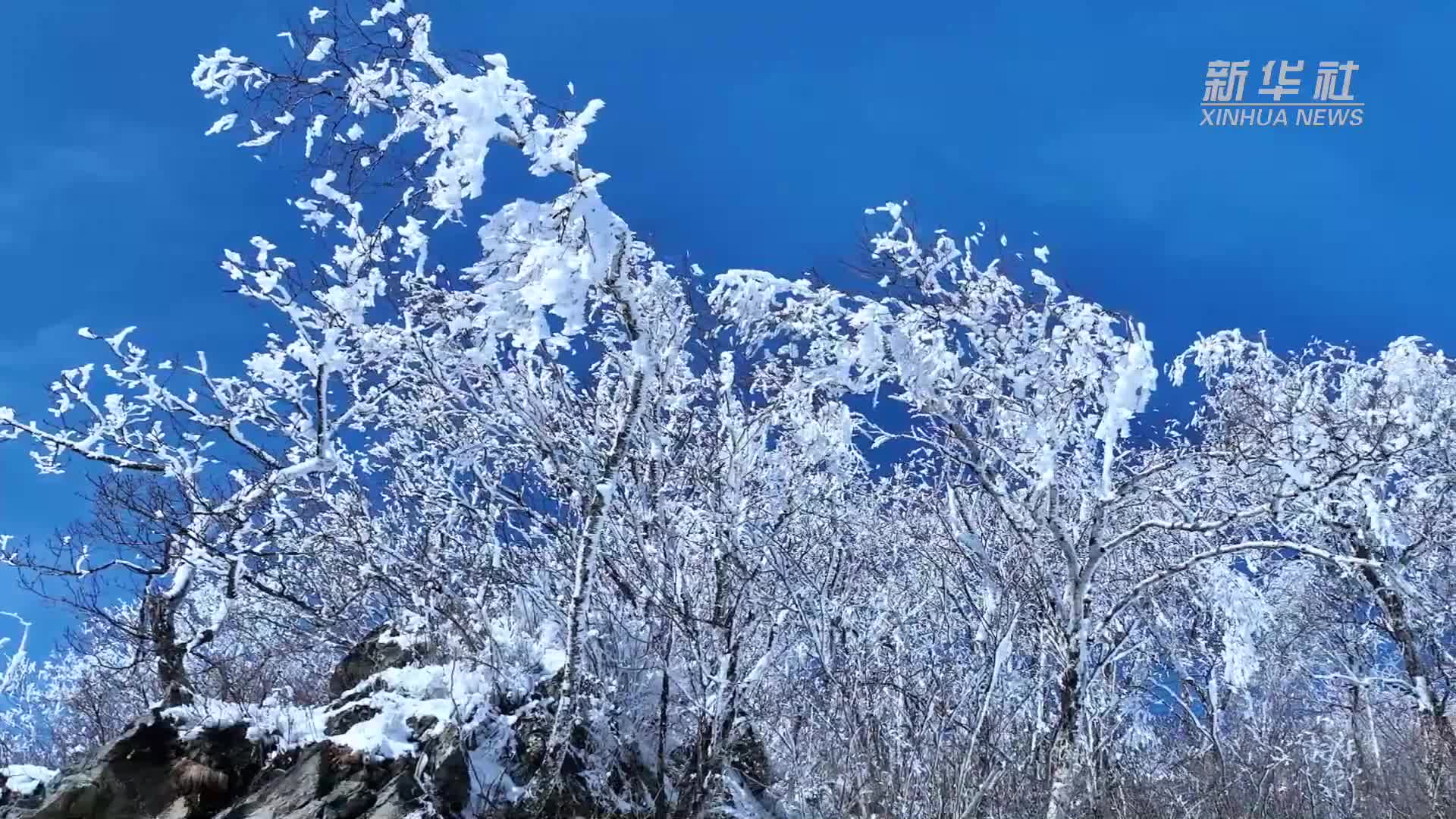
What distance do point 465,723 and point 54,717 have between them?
78.7 feet

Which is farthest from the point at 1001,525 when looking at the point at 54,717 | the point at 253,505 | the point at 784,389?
the point at 54,717

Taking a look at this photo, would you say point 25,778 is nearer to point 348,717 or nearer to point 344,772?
point 348,717

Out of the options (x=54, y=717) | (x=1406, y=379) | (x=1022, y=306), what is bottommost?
(x=54, y=717)

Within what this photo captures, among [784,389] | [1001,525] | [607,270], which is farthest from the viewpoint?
[1001,525]

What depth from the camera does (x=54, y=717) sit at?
83.2 ft

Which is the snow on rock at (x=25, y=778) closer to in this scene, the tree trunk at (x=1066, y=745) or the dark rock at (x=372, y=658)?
the dark rock at (x=372, y=658)

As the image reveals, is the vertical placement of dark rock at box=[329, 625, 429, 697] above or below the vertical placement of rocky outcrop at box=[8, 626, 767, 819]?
above

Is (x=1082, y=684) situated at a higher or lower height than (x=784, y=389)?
lower

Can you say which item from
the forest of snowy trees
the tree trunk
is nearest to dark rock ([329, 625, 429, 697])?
the forest of snowy trees

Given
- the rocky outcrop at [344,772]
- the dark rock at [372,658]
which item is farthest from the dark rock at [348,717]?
the dark rock at [372,658]

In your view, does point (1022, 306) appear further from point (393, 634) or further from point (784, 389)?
point (393, 634)

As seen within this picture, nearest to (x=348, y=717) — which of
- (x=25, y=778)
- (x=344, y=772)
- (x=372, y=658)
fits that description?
(x=344, y=772)

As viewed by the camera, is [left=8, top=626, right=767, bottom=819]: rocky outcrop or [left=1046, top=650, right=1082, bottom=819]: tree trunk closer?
[left=8, top=626, right=767, bottom=819]: rocky outcrop

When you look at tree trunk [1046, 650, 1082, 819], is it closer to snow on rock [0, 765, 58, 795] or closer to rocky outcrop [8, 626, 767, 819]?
rocky outcrop [8, 626, 767, 819]
